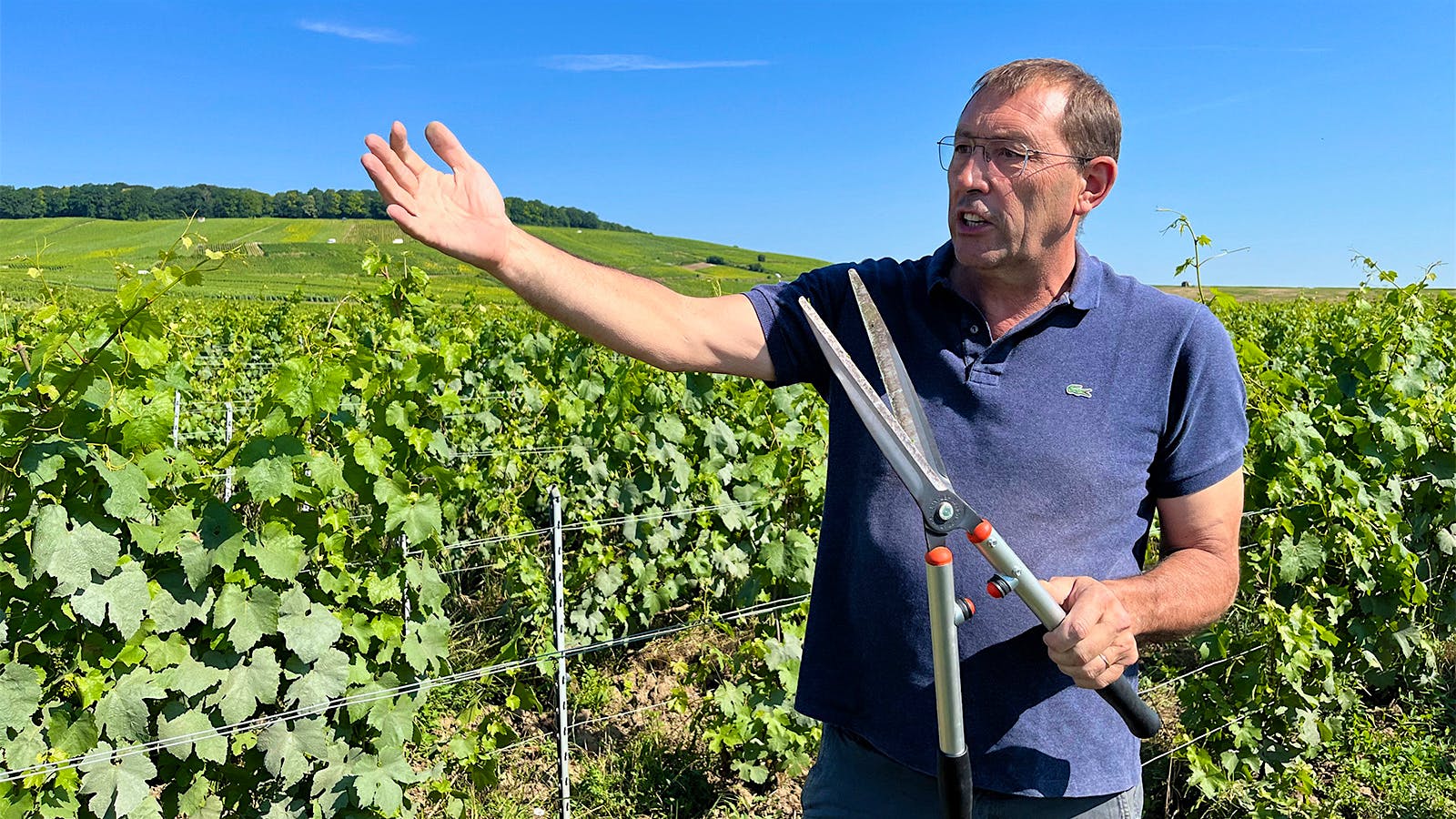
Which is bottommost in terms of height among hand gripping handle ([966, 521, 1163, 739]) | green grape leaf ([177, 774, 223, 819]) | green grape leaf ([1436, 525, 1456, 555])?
green grape leaf ([177, 774, 223, 819])

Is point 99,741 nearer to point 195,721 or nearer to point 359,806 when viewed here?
point 195,721

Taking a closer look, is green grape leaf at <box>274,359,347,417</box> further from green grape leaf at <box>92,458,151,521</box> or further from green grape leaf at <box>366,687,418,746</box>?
green grape leaf at <box>366,687,418,746</box>

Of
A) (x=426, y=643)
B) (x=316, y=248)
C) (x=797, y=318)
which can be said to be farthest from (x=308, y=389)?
(x=316, y=248)

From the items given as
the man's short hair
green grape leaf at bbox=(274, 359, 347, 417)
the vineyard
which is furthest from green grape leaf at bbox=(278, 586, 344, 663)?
the man's short hair

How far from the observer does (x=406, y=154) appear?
1.71m

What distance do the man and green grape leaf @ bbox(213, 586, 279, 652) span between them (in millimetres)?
1223

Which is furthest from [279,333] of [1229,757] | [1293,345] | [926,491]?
[926,491]

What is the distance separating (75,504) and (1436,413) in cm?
499

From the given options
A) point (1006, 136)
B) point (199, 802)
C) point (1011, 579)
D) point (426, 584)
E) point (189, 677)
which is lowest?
point (199, 802)

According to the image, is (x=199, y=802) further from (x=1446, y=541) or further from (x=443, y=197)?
(x=1446, y=541)

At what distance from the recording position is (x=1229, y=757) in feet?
12.2

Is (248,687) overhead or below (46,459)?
below

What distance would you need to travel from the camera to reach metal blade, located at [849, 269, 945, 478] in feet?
5.63

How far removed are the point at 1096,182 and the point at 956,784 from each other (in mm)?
1116
